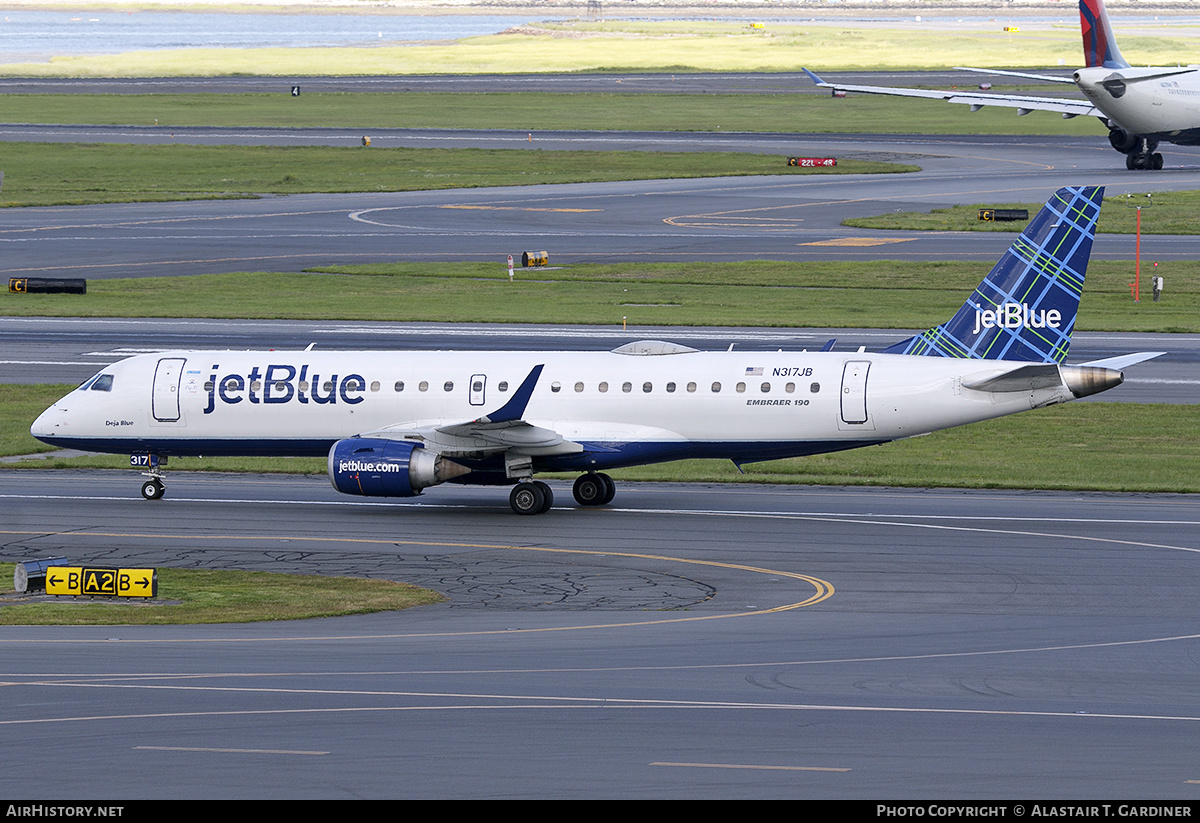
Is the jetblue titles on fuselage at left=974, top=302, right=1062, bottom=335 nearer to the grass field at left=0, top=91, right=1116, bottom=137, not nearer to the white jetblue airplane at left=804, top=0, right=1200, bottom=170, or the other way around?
the white jetblue airplane at left=804, top=0, right=1200, bottom=170

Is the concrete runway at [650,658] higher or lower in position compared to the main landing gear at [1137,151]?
lower

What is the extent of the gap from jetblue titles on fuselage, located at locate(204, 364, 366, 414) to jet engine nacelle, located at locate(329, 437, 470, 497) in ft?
8.59

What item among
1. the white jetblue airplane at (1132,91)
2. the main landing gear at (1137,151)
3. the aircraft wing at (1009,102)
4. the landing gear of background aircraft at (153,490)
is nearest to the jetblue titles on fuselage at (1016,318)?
the landing gear of background aircraft at (153,490)

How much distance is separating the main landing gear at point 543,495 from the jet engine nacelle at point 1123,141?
77.7m

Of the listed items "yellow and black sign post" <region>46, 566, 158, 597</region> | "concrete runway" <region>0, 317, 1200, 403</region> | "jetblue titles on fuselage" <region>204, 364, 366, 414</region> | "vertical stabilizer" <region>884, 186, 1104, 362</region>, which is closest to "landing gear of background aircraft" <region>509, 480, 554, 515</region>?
"jetblue titles on fuselage" <region>204, 364, 366, 414</region>

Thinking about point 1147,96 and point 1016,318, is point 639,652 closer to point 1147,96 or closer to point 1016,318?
point 1016,318

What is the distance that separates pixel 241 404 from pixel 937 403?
Answer: 54.7 feet

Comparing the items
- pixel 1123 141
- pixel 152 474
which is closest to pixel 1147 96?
pixel 1123 141

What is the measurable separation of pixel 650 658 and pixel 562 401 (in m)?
15.1

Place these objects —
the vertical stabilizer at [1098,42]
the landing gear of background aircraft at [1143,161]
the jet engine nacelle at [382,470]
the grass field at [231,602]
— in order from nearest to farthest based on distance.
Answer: the grass field at [231,602] < the jet engine nacelle at [382,470] < the vertical stabilizer at [1098,42] < the landing gear of background aircraft at [1143,161]

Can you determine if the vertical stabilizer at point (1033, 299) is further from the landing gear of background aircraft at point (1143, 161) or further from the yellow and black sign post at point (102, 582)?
the landing gear of background aircraft at point (1143, 161)

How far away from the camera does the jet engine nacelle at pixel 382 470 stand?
122 feet

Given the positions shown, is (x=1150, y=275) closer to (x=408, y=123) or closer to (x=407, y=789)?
(x=407, y=789)

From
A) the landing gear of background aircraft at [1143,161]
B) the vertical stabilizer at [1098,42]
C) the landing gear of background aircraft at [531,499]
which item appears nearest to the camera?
the landing gear of background aircraft at [531,499]
